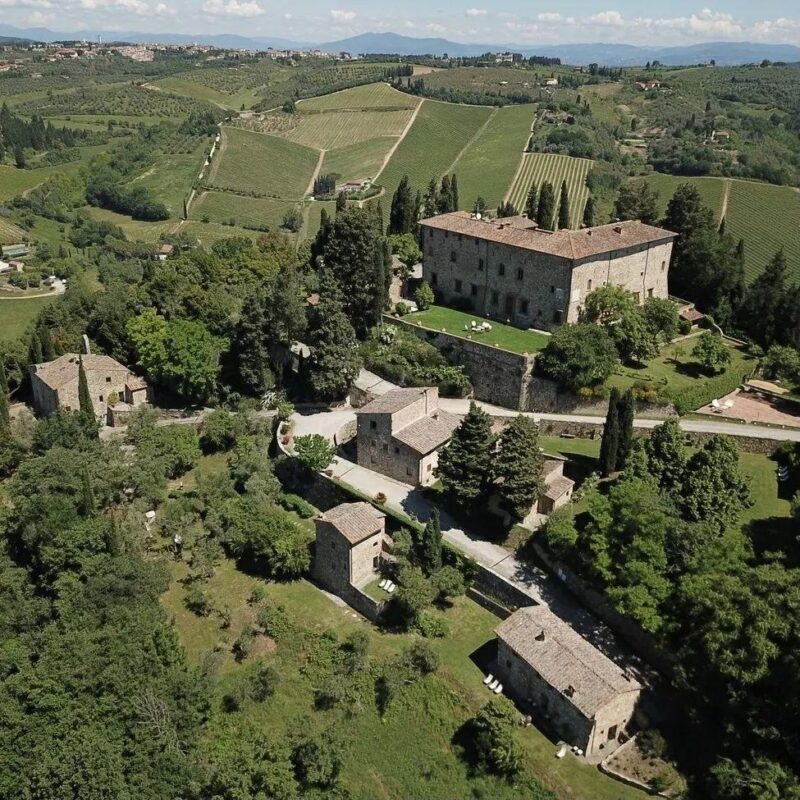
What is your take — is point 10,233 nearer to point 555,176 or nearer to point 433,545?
point 555,176

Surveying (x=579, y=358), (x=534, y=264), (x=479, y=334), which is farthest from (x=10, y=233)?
(x=579, y=358)

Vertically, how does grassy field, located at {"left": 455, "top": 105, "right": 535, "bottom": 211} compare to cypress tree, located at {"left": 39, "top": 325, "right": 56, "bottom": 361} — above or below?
above

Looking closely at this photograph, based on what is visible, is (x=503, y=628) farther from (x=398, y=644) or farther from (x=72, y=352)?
(x=72, y=352)

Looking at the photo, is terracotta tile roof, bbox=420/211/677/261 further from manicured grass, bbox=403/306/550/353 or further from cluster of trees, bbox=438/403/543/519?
cluster of trees, bbox=438/403/543/519

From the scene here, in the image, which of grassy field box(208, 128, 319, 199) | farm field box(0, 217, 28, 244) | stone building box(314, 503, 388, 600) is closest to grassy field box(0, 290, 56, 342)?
farm field box(0, 217, 28, 244)

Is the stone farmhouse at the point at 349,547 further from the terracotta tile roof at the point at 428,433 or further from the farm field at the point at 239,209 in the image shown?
the farm field at the point at 239,209
